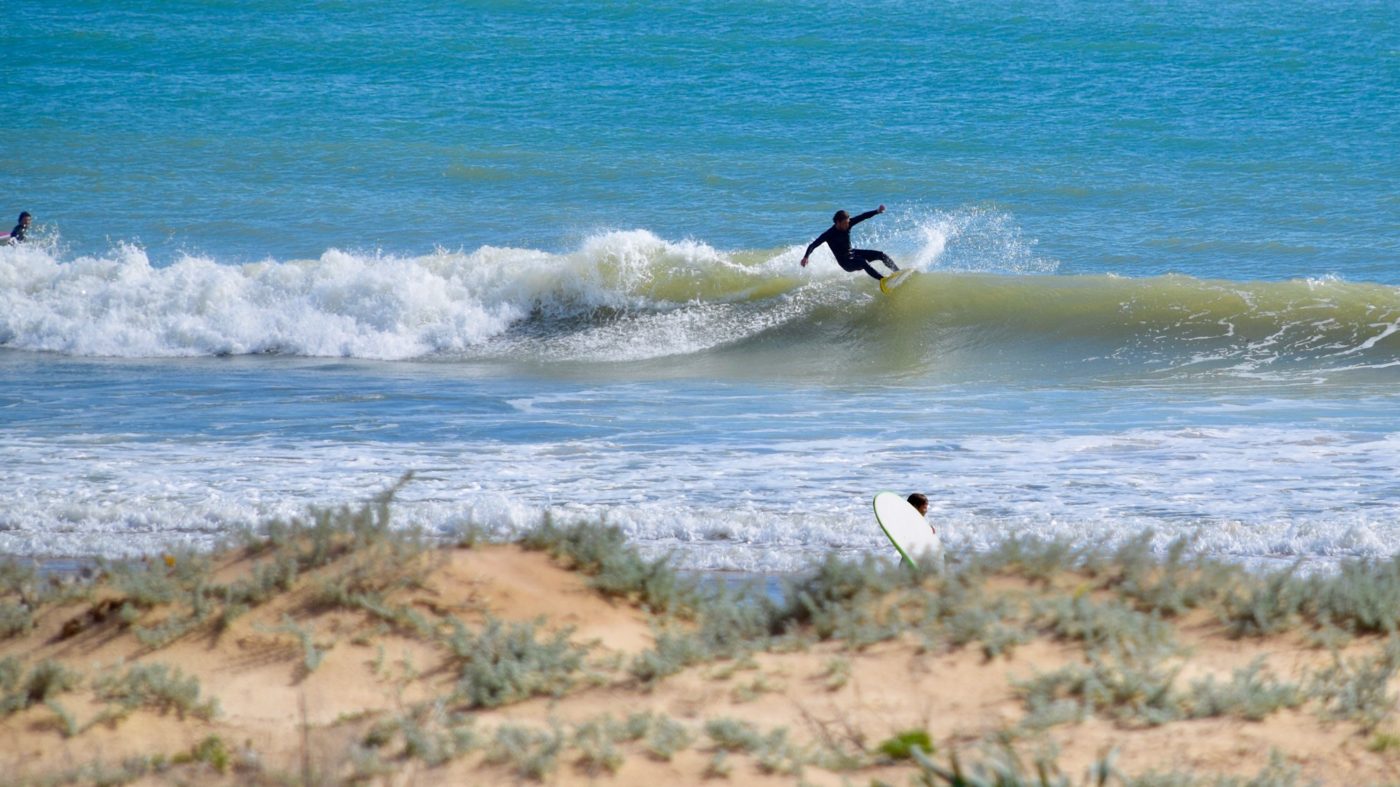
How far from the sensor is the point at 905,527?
6.21 metres

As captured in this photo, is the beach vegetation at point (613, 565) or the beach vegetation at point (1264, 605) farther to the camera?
the beach vegetation at point (613, 565)

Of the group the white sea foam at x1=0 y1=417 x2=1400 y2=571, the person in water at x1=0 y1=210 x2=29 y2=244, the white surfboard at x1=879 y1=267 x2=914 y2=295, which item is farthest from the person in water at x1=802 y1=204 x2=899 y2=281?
the person in water at x1=0 y1=210 x2=29 y2=244

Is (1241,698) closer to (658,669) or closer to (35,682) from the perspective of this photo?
(658,669)

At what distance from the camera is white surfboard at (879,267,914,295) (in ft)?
56.0

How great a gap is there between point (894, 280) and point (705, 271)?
8.20 ft

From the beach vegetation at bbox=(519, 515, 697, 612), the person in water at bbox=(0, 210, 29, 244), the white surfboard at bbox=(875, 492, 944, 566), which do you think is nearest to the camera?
the beach vegetation at bbox=(519, 515, 697, 612)

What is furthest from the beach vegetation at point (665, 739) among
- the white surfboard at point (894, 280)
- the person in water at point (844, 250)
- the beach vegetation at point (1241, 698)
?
the white surfboard at point (894, 280)

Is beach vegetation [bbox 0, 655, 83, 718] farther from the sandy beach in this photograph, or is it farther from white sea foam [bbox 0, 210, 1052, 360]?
white sea foam [bbox 0, 210, 1052, 360]

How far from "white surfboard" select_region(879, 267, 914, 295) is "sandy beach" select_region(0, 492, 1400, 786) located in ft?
38.4

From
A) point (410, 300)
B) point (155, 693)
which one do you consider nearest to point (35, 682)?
point (155, 693)

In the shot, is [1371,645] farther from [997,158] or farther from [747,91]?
[747,91]

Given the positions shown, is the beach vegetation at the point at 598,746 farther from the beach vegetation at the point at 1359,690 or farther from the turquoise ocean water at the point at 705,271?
the turquoise ocean water at the point at 705,271

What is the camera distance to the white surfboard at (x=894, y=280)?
56.0 ft

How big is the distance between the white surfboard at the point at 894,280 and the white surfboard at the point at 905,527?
10.6 m
